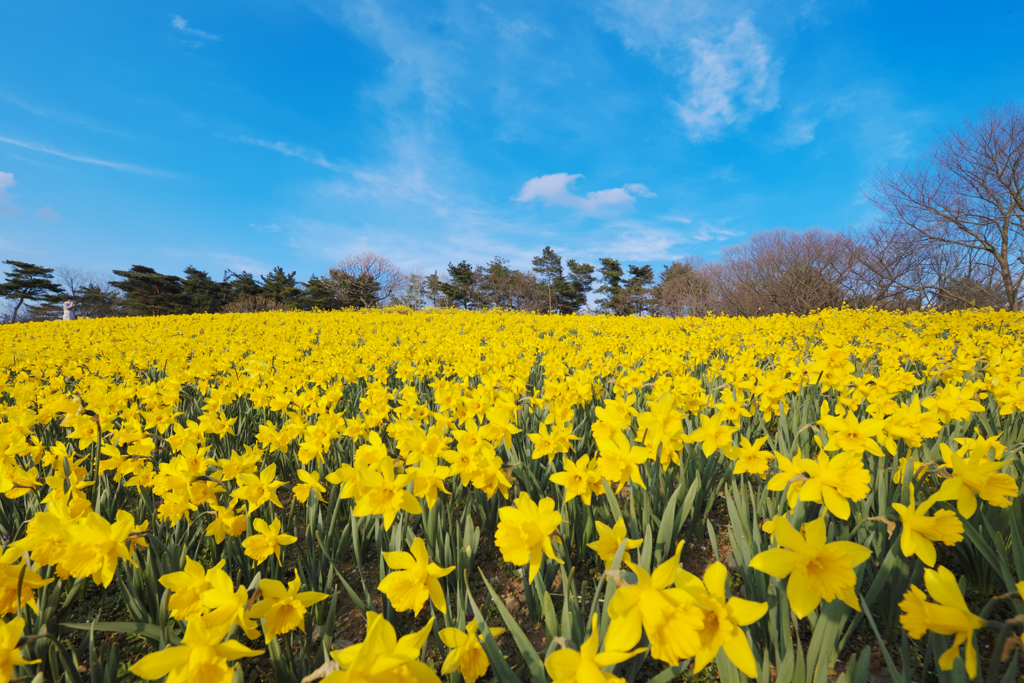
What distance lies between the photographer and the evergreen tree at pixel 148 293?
37.7 meters

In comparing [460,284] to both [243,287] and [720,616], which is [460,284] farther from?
[720,616]

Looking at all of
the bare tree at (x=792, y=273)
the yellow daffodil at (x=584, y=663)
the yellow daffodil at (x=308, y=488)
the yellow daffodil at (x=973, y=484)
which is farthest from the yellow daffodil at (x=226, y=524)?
the bare tree at (x=792, y=273)

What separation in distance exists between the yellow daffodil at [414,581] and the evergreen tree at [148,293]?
48548 millimetres

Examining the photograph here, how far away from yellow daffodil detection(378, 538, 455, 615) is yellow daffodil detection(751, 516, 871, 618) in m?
0.78

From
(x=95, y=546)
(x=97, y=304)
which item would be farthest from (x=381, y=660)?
(x=97, y=304)

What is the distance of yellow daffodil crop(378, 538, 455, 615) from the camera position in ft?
3.47

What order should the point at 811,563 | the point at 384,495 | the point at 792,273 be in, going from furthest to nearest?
the point at 792,273 < the point at 384,495 < the point at 811,563

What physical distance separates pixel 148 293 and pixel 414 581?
50455 mm

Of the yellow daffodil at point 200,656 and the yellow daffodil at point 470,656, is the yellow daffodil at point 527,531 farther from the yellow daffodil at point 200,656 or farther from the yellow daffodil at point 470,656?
the yellow daffodil at point 200,656

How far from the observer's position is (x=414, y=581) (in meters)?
1.08

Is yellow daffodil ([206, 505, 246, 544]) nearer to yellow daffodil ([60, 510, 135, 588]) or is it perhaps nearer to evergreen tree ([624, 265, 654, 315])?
yellow daffodil ([60, 510, 135, 588])

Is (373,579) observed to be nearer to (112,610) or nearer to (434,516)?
(434,516)

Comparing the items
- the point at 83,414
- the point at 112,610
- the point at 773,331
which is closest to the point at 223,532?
the point at 112,610

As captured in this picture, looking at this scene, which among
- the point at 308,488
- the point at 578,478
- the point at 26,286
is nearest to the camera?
the point at 578,478
